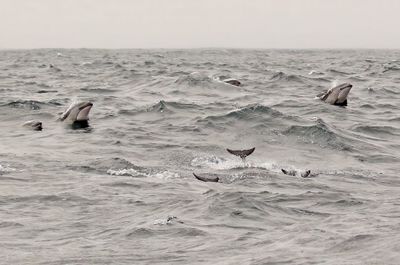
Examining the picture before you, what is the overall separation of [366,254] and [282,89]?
27.5 m

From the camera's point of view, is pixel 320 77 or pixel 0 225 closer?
pixel 0 225

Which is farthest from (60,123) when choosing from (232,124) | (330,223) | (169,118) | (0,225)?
(330,223)

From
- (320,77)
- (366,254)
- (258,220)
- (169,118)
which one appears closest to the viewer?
(366,254)

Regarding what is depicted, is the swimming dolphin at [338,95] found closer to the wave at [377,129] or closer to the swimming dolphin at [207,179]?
the wave at [377,129]

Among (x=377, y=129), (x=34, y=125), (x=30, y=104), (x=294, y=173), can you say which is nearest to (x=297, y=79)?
(x=377, y=129)

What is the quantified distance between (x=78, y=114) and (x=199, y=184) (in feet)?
32.6

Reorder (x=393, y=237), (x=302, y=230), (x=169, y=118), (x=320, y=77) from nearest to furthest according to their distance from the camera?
(x=393, y=237) → (x=302, y=230) → (x=169, y=118) → (x=320, y=77)

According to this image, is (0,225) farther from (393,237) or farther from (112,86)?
(112,86)

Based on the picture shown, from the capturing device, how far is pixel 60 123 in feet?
77.9

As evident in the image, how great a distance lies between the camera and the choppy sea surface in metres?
10.0

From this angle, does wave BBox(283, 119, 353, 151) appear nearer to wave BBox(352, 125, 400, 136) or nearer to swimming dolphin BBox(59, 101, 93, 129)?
wave BBox(352, 125, 400, 136)

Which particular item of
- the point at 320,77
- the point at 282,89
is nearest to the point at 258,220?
the point at 282,89

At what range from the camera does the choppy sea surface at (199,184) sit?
32.9 feet

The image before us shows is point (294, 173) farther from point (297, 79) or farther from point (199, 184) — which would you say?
point (297, 79)
